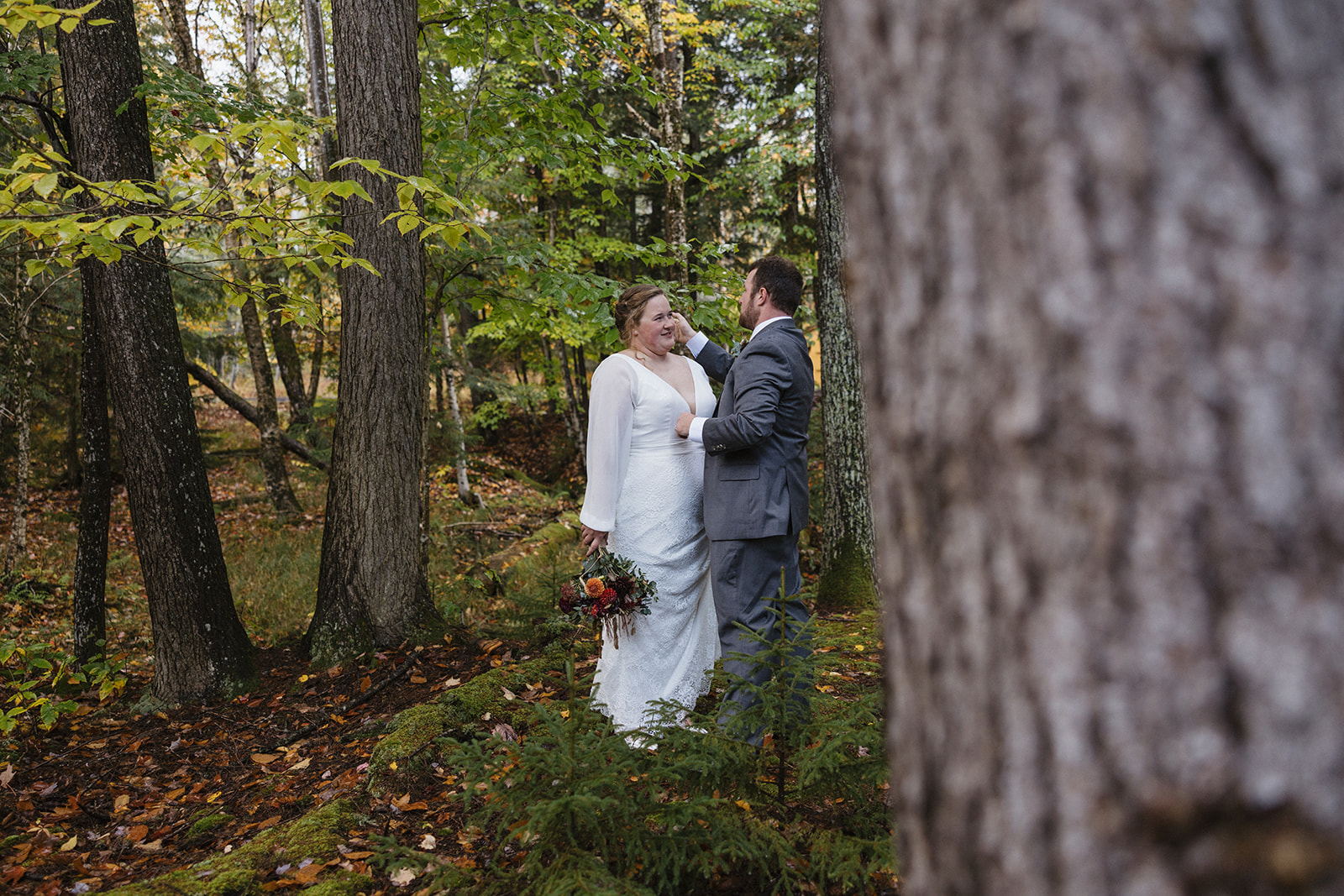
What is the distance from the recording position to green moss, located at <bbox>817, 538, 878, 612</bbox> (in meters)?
6.05

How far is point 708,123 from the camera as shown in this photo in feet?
47.2

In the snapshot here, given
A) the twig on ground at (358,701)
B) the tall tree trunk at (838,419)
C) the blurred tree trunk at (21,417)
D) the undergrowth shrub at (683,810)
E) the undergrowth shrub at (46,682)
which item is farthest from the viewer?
the blurred tree trunk at (21,417)

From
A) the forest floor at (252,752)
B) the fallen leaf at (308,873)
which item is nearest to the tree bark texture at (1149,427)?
the forest floor at (252,752)

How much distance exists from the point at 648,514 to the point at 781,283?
1438 mm

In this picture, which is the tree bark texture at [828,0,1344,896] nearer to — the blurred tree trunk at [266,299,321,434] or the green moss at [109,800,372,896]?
the green moss at [109,800,372,896]

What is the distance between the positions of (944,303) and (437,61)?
11.7 meters

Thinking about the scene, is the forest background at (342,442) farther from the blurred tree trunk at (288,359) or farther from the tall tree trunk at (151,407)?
the blurred tree trunk at (288,359)

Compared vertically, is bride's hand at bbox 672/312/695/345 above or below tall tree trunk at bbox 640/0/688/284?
below

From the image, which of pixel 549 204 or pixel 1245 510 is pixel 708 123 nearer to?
pixel 549 204

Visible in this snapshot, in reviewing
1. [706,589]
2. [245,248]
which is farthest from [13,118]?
[706,589]

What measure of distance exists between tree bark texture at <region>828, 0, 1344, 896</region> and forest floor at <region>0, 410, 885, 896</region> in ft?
5.95

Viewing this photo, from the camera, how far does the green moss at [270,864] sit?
2.68 meters

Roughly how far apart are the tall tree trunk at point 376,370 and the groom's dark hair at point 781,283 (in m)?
2.79

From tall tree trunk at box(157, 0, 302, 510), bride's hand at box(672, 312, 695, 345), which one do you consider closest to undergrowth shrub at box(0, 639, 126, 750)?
bride's hand at box(672, 312, 695, 345)
